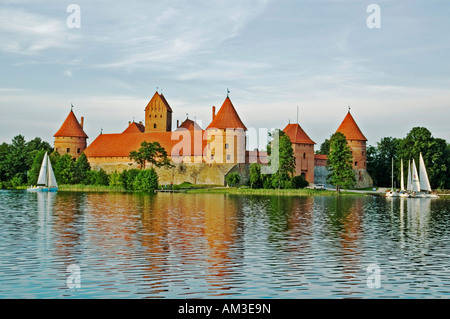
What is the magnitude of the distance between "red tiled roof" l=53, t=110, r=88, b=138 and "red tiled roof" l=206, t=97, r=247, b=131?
23497 mm

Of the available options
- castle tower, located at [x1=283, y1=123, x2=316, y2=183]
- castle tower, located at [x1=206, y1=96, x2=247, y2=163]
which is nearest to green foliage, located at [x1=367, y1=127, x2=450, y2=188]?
castle tower, located at [x1=283, y1=123, x2=316, y2=183]

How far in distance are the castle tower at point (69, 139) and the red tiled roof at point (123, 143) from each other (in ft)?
5.33

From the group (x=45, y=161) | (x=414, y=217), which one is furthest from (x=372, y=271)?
(x=45, y=161)

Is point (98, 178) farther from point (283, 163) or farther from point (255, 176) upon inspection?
point (283, 163)

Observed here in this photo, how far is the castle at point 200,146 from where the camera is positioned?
67.8m

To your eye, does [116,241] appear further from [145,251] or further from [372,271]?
[372,271]

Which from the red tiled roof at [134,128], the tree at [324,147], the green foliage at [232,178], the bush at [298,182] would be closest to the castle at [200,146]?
the red tiled roof at [134,128]

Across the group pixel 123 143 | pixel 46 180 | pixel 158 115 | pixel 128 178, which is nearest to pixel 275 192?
pixel 128 178

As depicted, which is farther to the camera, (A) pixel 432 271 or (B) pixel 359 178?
(B) pixel 359 178

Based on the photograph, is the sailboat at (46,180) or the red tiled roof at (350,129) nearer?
the sailboat at (46,180)

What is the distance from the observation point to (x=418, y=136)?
6588 centimetres

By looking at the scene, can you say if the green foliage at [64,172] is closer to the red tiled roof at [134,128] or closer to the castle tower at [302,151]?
the red tiled roof at [134,128]

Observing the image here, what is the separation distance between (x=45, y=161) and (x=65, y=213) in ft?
121

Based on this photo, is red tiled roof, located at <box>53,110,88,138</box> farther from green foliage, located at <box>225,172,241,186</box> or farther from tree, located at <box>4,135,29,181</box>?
green foliage, located at <box>225,172,241,186</box>
